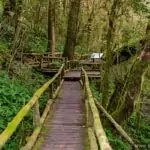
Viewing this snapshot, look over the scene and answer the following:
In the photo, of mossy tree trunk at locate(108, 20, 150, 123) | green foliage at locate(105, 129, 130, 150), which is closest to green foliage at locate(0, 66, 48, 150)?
green foliage at locate(105, 129, 130, 150)

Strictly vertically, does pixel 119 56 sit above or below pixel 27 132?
above

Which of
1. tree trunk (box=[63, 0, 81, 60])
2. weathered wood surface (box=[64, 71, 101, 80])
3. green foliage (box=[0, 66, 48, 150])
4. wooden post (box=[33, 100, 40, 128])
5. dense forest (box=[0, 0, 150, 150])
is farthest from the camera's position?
tree trunk (box=[63, 0, 81, 60])

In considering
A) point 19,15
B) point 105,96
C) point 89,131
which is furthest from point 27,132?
point 19,15

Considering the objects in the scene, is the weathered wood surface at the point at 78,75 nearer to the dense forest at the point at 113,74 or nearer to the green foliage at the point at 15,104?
the dense forest at the point at 113,74

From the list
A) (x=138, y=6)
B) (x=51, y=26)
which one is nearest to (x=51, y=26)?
(x=51, y=26)

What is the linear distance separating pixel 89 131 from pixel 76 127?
1.01 m

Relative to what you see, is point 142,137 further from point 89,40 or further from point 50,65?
point 89,40

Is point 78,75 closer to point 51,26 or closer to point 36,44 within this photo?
point 51,26

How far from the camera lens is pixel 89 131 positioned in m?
8.20

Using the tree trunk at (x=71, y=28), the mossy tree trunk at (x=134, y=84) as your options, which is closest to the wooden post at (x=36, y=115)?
the mossy tree trunk at (x=134, y=84)

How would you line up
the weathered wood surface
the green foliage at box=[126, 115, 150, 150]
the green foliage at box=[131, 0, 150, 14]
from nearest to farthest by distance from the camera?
the green foliage at box=[131, 0, 150, 14]
the green foliage at box=[126, 115, 150, 150]
the weathered wood surface

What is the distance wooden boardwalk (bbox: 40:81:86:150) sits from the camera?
24.2 ft

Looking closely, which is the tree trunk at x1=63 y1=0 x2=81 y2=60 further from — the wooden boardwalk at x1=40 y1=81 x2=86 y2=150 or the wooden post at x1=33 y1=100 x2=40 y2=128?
the wooden post at x1=33 y1=100 x2=40 y2=128

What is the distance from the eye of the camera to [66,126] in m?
9.27
